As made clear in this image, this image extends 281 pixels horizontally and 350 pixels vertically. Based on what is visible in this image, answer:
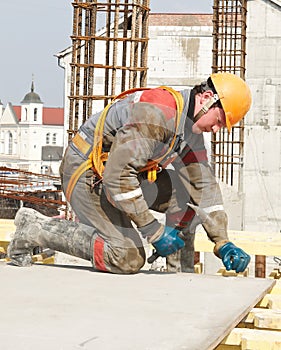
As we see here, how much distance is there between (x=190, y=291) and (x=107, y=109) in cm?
133

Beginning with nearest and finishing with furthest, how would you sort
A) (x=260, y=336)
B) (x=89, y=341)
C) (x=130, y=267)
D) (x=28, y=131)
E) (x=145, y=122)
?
(x=89, y=341) → (x=260, y=336) → (x=145, y=122) → (x=130, y=267) → (x=28, y=131)

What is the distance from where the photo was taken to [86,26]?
10.1 m

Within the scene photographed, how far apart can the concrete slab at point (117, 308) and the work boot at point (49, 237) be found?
102 mm

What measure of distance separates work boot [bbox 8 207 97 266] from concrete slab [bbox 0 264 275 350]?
10 cm

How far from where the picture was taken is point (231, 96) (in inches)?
183

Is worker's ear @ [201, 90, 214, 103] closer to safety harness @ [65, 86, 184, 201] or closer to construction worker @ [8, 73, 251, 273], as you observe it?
construction worker @ [8, 73, 251, 273]

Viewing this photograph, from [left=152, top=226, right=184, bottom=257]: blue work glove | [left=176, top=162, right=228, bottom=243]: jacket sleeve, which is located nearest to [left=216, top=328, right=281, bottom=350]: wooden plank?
[left=152, top=226, right=184, bottom=257]: blue work glove

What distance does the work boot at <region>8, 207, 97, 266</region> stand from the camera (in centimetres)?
496

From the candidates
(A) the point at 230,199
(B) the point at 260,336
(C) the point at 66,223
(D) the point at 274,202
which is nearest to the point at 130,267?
(C) the point at 66,223

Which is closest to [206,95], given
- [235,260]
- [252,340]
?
[235,260]

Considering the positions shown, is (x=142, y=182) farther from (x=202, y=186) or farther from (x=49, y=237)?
(x=49, y=237)

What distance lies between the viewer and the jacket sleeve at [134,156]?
14.6ft

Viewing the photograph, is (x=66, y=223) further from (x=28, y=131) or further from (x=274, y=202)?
(x=28, y=131)

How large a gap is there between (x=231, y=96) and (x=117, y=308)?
1581mm
